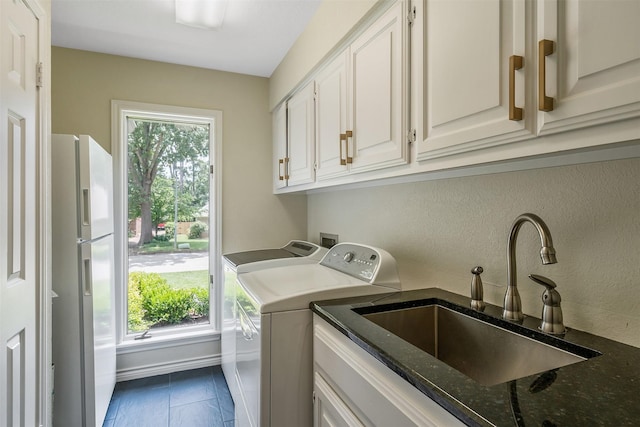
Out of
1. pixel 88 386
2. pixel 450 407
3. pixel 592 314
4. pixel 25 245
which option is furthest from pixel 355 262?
pixel 88 386

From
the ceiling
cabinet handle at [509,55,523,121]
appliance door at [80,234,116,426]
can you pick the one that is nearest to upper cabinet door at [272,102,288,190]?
the ceiling

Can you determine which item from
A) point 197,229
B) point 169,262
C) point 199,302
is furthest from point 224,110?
point 199,302

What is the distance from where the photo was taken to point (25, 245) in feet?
4.18

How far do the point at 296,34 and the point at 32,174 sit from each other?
166cm

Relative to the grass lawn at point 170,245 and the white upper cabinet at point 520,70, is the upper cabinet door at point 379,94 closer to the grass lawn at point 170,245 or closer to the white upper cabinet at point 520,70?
the white upper cabinet at point 520,70

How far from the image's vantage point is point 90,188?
5.62ft

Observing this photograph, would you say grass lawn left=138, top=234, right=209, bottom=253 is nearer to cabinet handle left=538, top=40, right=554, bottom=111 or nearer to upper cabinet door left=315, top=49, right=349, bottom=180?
upper cabinet door left=315, top=49, right=349, bottom=180

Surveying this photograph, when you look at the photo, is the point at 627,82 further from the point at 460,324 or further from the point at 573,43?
the point at 460,324

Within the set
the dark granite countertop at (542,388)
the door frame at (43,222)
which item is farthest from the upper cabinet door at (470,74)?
the door frame at (43,222)

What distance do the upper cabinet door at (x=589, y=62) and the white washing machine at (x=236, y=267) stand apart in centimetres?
163

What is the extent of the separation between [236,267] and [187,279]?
1.01 metres

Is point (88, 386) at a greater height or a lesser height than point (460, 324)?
lesser

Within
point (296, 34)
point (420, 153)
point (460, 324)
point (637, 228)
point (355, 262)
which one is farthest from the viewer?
point (296, 34)

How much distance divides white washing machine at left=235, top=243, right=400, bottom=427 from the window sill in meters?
1.26
